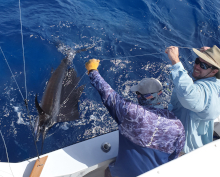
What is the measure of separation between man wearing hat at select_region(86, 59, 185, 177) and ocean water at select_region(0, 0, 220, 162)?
1.88 m

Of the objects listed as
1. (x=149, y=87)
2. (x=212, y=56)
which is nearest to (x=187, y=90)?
(x=149, y=87)

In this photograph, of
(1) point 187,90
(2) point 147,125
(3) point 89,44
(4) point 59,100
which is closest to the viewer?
(1) point 187,90

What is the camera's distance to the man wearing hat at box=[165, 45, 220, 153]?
147cm

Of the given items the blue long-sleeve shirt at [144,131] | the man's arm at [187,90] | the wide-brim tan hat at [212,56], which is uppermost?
the wide-brim tan hat at [212,56]

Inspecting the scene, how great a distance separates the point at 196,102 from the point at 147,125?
487 mm

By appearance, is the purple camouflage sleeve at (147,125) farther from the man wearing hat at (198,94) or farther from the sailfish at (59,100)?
the sailfish at (59,100)

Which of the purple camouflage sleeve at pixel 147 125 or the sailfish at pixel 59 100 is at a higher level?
the purple camouflage sleeve at pixel 147 125

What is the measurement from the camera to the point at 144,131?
5.06ft

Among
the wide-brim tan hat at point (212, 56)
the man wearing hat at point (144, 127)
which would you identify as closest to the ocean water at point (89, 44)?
the man wearing hat at point (144, 127)

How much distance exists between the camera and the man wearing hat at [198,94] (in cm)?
147

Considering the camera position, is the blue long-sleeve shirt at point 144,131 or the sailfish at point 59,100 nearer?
the blue long-sleeve shirt at point 144,131

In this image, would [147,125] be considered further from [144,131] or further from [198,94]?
[198,94]

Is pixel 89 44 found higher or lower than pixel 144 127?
lower

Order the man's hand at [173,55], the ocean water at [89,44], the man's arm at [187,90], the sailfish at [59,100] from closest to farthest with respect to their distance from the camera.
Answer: the man's arm at [187,90], the man's hand at [173,55], the sailfish at [59,100], the ocean water at [89,44]
